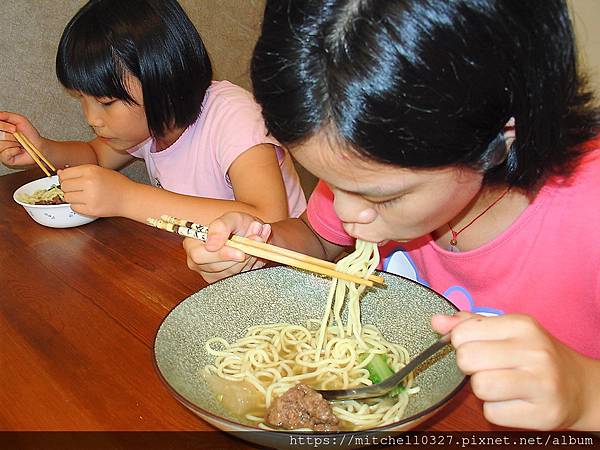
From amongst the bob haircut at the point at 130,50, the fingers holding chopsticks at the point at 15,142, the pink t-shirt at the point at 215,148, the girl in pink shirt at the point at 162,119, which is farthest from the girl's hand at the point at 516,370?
the fingers holding chopsticks at the point at 15,142

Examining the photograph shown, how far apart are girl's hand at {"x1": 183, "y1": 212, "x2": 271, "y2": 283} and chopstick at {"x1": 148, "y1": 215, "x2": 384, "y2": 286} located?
19 millimetres

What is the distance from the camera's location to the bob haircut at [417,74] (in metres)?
0.71

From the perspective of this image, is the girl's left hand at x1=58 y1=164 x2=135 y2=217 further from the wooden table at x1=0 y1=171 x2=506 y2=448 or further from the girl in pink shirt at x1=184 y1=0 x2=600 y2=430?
the girl in pink shirt at x1=184 y1=0 x2=600 y2=430

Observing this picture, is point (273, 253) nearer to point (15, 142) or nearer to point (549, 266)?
point (549, 266)

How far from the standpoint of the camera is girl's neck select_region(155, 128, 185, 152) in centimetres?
200

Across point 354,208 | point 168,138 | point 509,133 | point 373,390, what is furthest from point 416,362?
point 168,138

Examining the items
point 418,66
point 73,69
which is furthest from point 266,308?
point 73,69

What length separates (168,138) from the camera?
80.9 inches

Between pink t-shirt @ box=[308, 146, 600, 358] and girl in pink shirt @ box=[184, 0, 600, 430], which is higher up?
girl in pink shirt @ box=[184, 0, 600, 430]

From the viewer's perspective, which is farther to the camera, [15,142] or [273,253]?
[15,142]

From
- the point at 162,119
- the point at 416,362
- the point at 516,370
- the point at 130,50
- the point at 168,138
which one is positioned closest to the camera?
the point at 516,370

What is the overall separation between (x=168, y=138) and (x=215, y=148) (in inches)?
8.3

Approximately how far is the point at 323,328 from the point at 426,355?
333 mm

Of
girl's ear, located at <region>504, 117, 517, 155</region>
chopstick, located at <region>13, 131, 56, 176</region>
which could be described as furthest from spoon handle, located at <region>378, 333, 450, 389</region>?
chopstick, located at <region>13, 131, 56, 176</region>
